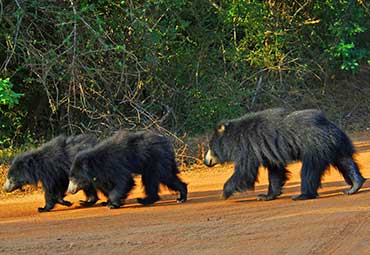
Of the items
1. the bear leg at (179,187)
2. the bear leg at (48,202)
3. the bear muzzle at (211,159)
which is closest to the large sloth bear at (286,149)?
the bear muzzle at (211,159)

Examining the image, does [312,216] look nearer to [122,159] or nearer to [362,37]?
[122,159]

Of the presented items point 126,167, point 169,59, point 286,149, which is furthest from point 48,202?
point 169,59

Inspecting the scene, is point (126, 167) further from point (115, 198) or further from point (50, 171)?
point (50, 171)

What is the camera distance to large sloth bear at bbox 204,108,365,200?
912 centimetres

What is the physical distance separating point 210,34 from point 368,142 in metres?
3.76

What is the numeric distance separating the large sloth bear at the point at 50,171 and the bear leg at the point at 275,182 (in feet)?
6.71

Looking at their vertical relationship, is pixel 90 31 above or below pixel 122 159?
above

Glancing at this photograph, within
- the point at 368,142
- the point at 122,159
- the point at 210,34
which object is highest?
the point at 210,34

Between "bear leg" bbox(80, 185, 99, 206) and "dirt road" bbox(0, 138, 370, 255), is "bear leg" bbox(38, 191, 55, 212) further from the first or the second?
"bear leg" bbox(80, 185, 99, 206)

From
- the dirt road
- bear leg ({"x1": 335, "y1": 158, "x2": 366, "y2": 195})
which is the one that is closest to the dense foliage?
the dirt road

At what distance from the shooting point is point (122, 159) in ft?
30.5

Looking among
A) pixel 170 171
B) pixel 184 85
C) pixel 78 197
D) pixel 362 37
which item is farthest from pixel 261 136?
pixel 362 37

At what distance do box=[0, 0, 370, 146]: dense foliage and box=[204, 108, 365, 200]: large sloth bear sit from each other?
3.04m

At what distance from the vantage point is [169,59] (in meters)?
14.9
